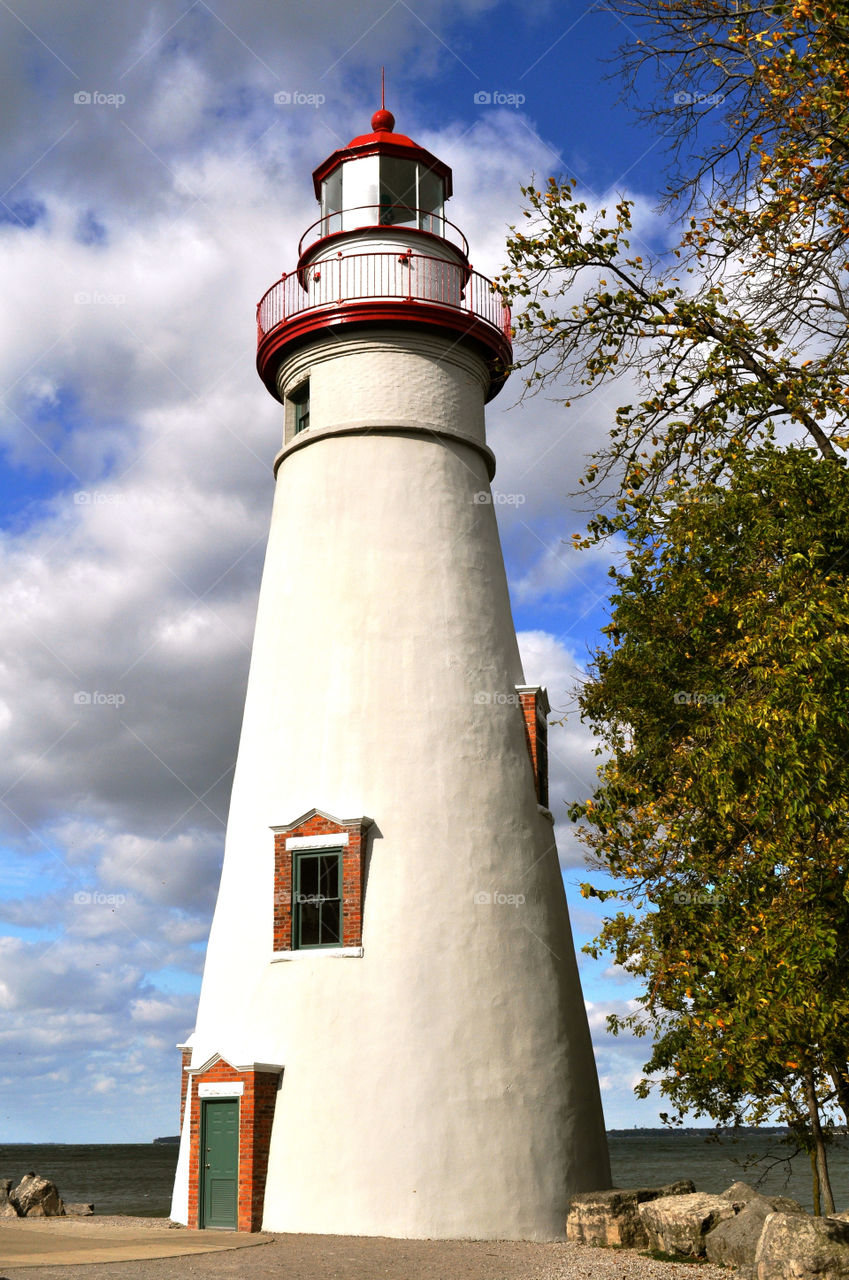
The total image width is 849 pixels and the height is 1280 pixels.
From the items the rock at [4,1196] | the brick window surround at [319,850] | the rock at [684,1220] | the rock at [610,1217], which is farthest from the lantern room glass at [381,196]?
the rock at [4,1196]

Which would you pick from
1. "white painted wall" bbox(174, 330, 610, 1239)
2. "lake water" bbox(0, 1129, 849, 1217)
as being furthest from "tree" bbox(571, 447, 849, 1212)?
"lake water" bbox(0, 1129, 849, 1217)

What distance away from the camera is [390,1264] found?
40.2 feet

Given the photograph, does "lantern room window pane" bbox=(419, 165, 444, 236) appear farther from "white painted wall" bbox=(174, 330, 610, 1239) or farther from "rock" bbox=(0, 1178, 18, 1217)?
"rock" bbox=(0, 1178, 18, 1217)

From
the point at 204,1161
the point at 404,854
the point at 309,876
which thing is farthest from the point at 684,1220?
the point at 309,876

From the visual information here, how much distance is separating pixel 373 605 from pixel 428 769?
2669 millimetres

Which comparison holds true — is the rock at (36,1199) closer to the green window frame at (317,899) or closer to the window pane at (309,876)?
the green window frame at (317,899)

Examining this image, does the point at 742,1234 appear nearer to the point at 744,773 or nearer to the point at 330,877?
the point at 744,773

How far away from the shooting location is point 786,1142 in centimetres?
1784

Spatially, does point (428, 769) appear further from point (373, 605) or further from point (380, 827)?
point (373, 605)

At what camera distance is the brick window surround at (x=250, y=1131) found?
14773mm

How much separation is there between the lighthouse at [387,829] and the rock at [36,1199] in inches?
158

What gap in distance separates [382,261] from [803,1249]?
49.6ft

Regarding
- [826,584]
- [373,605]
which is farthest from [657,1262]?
[373,605]

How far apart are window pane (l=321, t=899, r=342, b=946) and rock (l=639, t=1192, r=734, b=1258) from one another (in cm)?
523
